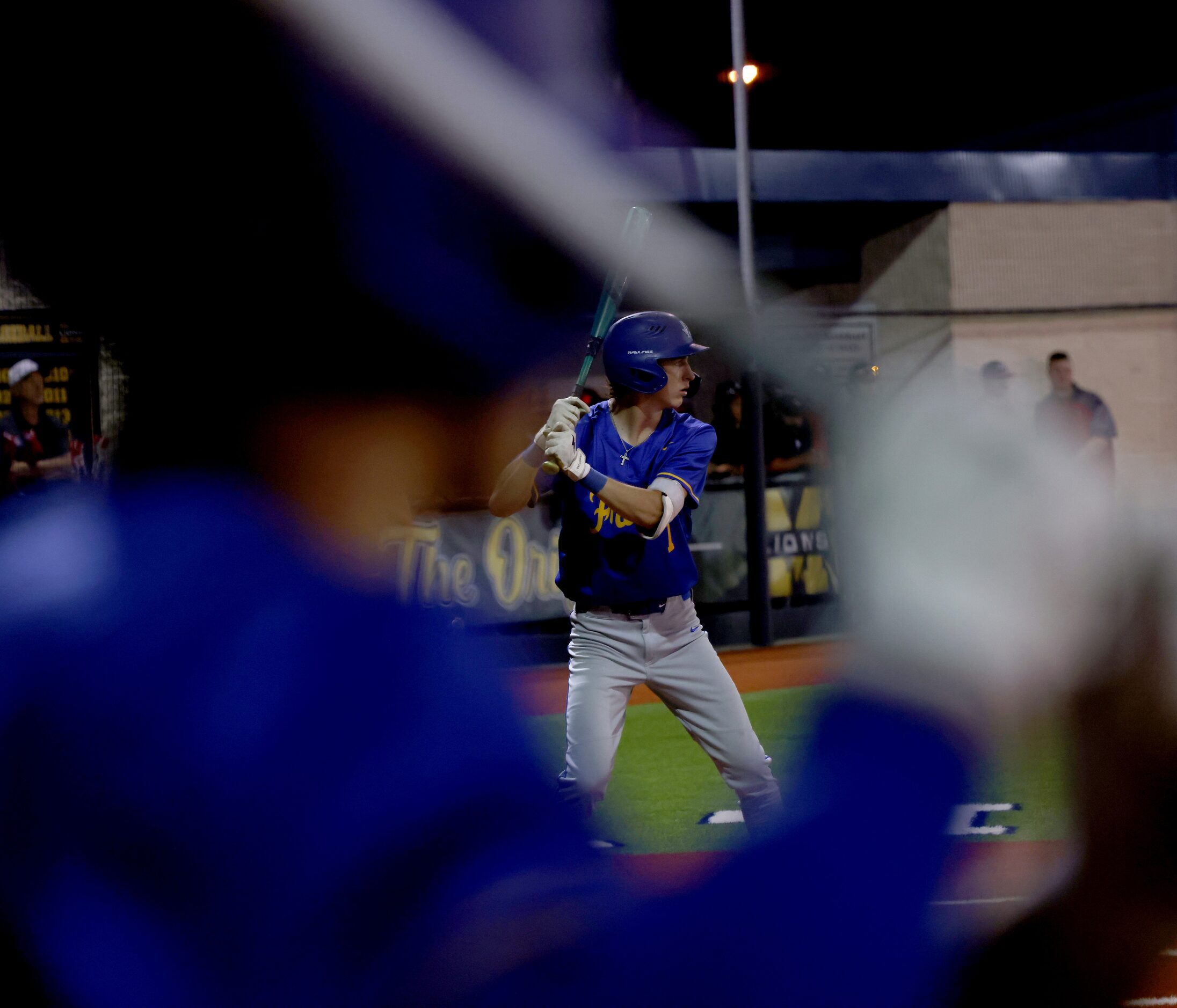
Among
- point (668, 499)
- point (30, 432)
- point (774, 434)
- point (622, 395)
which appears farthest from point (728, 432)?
point (668, 499)

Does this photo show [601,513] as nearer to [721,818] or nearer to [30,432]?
[721,818]

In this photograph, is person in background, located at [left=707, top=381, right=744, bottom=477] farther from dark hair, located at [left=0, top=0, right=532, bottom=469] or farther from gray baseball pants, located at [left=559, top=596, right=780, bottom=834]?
dark hair, located at [left=0, top=0, right=532, bottom=469]

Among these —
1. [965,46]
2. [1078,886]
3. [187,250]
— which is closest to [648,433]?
[187,250]

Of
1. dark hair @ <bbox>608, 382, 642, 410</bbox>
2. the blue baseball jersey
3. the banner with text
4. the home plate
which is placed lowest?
the home plate

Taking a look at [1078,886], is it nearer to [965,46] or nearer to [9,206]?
[9,206]

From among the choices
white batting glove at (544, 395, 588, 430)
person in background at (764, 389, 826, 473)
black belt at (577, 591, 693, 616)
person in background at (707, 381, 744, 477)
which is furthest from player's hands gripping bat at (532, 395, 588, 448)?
person in background at (764, 389, 826, 473)

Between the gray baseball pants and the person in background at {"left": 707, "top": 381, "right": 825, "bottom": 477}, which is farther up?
the person in background at {"left": 707, "top": 381, "right": 825, "bottom": 477}

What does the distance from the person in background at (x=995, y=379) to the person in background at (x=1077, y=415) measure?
3.57 feet

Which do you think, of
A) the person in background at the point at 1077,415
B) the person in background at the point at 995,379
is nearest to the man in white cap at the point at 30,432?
the person in background at the point at 1077,415

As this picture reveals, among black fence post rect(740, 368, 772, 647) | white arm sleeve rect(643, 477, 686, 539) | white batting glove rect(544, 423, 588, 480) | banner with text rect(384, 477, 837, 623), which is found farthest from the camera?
black fence post rect(740, 368, 772, 647)

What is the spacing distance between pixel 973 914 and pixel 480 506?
6935 mm

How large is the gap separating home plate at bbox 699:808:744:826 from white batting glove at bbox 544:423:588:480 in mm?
1986

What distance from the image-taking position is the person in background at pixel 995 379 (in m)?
11.7

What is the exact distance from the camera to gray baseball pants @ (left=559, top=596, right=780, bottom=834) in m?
3.47
